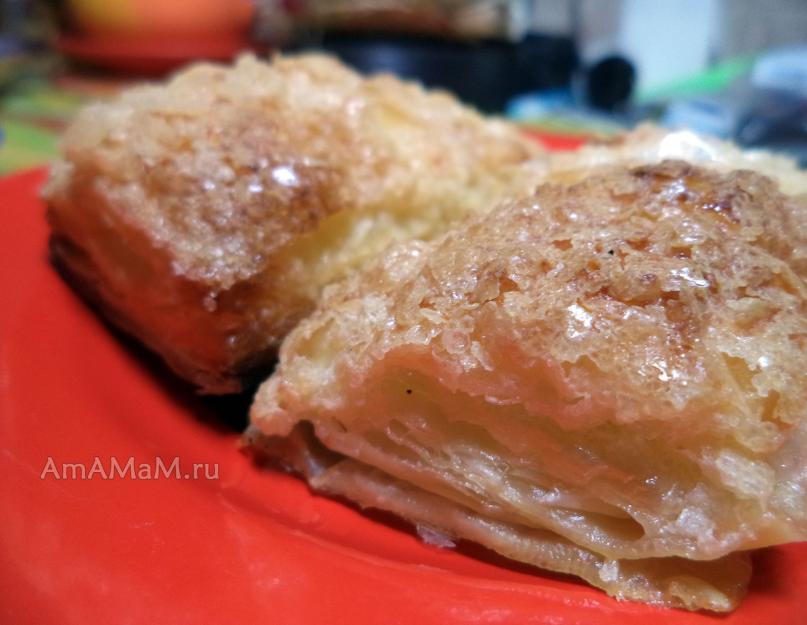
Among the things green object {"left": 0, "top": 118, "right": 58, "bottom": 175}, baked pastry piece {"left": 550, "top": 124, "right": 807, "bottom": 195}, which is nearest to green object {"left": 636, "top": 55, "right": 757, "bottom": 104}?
baked pastry piece {"left": 550, "top": 124, "right": 807, "bottom": 195}

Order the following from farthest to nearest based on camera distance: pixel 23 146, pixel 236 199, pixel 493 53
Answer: pixel 493 53 < pixel 23 146 < pixel 236 199

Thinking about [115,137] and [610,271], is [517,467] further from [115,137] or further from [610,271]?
[115,137]

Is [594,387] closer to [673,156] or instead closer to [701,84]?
[673,156]

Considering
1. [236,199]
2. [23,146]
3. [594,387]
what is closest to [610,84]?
[23,146]

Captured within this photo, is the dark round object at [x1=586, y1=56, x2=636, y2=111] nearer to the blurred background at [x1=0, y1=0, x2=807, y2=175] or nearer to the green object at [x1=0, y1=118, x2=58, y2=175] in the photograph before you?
the blurred background at [x1=0, y1=0, x2=807, y2=175]

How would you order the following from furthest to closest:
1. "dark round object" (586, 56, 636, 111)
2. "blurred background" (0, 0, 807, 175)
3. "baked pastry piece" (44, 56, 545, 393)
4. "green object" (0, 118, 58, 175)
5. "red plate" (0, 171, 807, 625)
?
"dark round object" (586, 56, 636, 111) < "blurred background" (0, 0, 807, 175) < "green object" (0, 118, 58, 175) < "baked pastry piece" (44, 56, 545, 393) < "red plate" (0, 171, 807, 625)

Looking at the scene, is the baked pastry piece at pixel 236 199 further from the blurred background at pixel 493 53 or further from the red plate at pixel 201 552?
the blurred background at pixel 493 53
